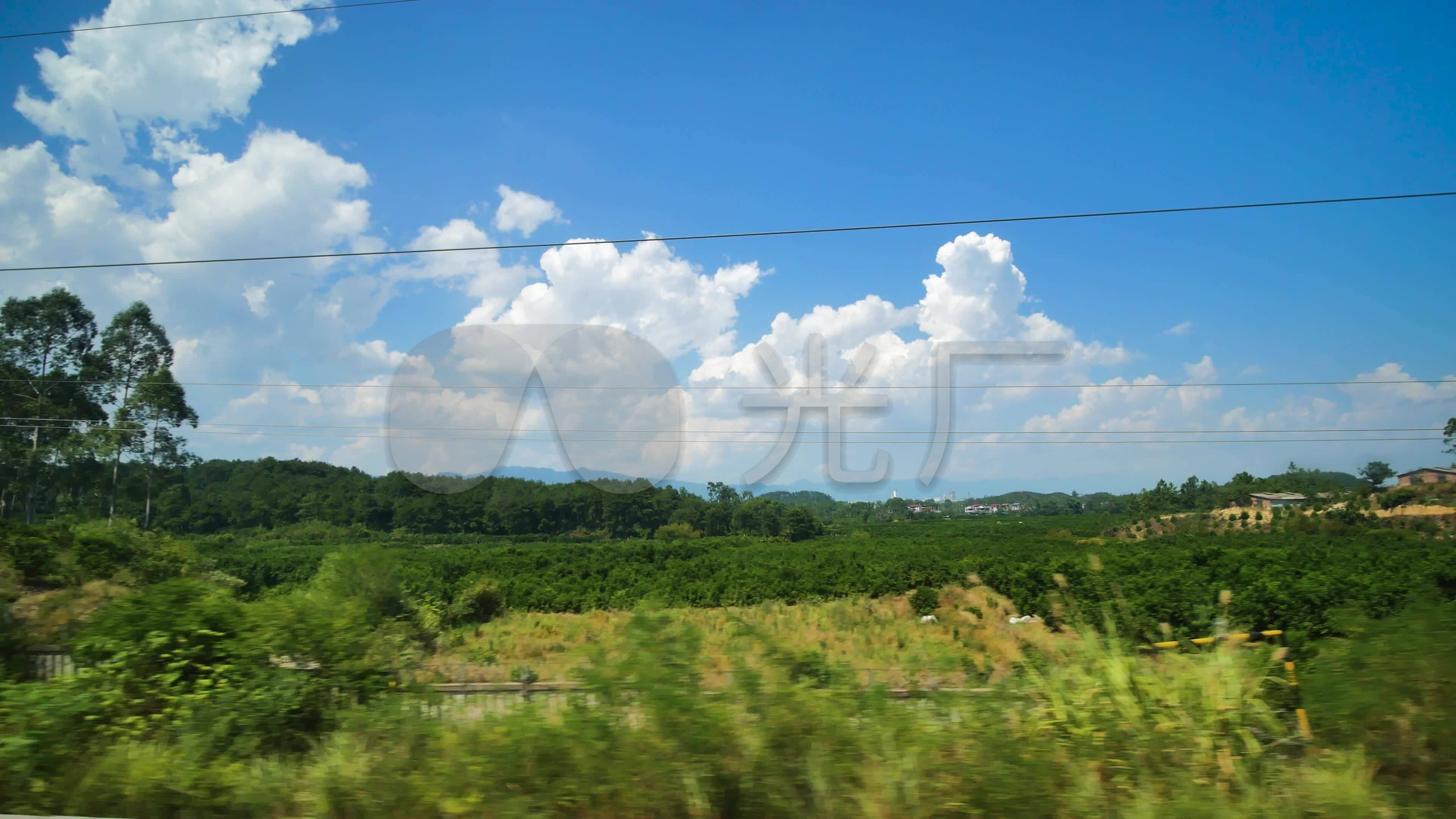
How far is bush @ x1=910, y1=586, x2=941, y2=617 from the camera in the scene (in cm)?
2811

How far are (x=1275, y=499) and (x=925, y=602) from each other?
19.2 m

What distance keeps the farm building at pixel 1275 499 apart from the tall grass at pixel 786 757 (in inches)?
1411

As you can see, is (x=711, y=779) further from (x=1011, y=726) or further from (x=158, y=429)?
(x=158, y=429)

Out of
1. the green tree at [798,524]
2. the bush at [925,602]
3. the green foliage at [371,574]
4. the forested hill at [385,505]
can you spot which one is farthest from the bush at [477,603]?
the green tree at [798,524]

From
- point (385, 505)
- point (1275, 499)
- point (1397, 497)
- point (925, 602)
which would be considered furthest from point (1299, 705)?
point (1275, 499)

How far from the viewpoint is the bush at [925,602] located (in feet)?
92.2

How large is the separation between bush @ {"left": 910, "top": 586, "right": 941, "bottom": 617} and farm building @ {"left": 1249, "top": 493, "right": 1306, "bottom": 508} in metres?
17.6

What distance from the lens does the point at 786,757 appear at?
12.3 ft

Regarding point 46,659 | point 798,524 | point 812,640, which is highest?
point 46,659

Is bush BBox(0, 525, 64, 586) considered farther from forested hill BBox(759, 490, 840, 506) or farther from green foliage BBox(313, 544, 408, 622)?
forested hill BBox(759, 490, 840, 506)

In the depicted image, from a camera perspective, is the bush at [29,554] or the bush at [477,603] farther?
the bush at [477,603]

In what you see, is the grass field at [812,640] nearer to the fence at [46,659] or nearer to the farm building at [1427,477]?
the fence at [46,659]

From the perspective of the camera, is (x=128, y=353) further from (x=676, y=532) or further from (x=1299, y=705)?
(x=1299, y=705)

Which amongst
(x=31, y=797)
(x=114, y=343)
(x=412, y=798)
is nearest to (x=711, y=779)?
(x=412, y=798)
